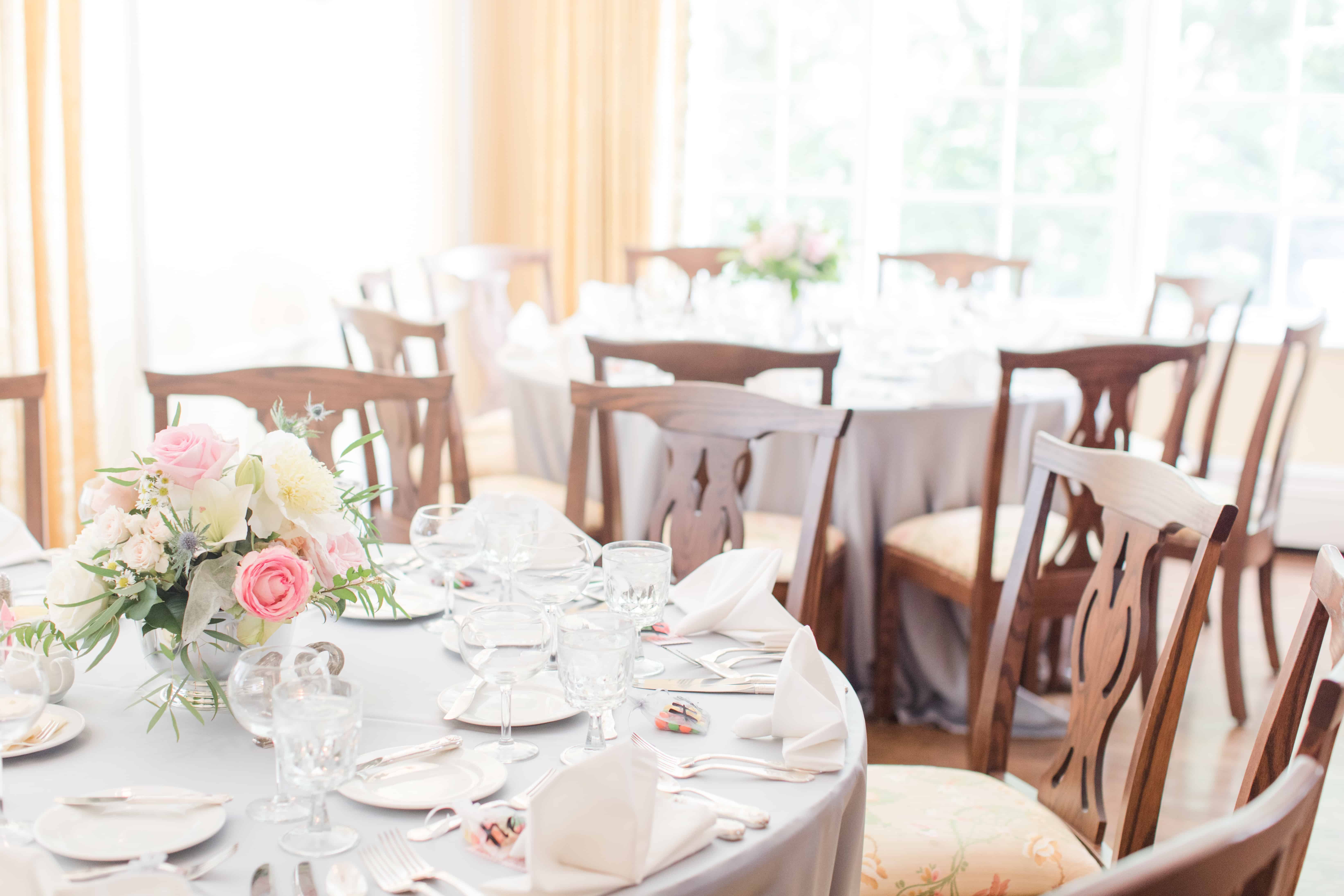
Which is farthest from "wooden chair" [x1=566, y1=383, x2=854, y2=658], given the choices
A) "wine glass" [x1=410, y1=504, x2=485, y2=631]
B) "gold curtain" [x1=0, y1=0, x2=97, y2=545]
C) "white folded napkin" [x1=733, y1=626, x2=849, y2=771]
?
"gold curtain" [x1=0, y1=0, x2=97, y2=545]

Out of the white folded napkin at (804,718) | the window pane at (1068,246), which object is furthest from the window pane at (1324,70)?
the white folded napkin at (804,718)

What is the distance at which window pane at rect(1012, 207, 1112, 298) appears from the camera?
15.7 ft

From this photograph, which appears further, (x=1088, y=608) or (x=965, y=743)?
(x=965, y=743)

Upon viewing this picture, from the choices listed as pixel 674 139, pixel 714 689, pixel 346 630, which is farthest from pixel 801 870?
pixel 674 139

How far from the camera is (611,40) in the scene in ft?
15.2

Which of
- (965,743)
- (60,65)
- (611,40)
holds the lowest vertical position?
(965,743)

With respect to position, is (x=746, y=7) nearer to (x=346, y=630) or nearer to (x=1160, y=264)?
(x=1160, y=264)

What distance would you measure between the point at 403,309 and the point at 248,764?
3499mm

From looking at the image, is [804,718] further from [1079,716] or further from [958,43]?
[958,43]

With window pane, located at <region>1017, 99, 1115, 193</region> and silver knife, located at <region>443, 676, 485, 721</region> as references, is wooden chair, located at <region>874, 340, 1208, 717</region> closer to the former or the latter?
silver knife, located at <region>443, 676, 485, 721</region>

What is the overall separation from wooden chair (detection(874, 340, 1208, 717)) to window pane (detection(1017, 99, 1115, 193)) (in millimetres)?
2214

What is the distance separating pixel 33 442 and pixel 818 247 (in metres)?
2.03

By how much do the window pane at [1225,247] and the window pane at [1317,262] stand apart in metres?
0.08

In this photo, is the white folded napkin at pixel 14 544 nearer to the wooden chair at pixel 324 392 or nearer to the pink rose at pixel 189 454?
the wooden chair at pixel 324 392
